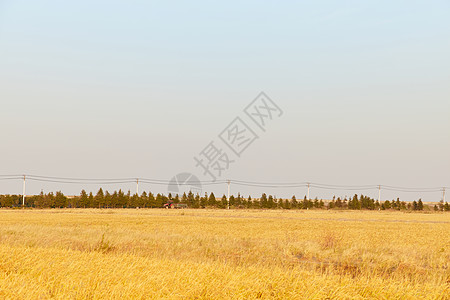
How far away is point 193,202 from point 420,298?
109 metres

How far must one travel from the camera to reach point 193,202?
114875 mm

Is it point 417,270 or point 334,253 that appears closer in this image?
point 417,270

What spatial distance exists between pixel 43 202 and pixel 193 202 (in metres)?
39.3

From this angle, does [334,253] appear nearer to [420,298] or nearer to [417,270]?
[417,270]

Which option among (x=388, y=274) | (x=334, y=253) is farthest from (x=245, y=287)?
(x=334, y=253)

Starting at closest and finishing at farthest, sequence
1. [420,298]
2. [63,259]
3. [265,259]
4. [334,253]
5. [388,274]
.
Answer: [420,298]
[63,259]
[388,274]
[265,259]
[334,253]

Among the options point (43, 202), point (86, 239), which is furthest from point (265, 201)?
point (86, 239)

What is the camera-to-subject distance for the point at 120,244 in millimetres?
17359

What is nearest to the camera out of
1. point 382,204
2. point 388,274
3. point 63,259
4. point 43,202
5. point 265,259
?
point 63,259

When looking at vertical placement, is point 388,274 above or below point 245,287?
below

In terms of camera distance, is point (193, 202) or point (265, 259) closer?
point (265, 259)

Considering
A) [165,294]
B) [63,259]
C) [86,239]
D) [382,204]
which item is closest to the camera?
[165,294]

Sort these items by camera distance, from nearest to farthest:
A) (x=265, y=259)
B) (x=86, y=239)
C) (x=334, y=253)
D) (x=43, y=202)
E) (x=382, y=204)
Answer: (x=265, y=259)
(x=334, y=253)
(x=86, y=239)
(x=43, y=202)
(x=382, y=204)

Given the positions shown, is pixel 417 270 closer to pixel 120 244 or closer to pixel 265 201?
pixel 120 244
